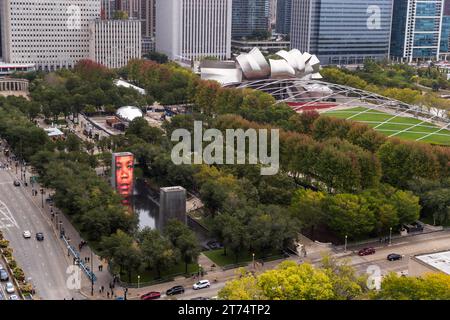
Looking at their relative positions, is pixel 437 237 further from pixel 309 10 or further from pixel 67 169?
pixel 309 10

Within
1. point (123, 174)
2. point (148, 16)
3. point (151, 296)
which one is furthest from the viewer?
point (148, 16)

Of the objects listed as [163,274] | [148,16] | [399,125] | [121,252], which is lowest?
[163,274]

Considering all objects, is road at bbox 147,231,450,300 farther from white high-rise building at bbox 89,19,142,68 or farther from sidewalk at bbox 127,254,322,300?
white high-rise building at bbox 89,19,142,68

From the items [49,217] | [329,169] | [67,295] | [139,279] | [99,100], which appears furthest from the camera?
[99,100]

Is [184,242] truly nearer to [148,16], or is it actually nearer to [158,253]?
[158,253]

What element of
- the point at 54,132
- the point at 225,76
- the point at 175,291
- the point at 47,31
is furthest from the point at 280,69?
the point at 175,291

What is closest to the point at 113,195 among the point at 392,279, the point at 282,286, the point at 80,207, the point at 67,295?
the point at 80,207

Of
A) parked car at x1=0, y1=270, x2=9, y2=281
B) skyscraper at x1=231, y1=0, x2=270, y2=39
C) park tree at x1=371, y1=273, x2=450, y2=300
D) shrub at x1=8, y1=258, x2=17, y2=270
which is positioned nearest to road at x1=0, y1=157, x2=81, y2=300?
shrub at x1=8, y1=258, x2=17, y2=270

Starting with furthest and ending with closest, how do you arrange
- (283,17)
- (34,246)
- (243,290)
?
(283,17) → (34,246) → (243,290)
